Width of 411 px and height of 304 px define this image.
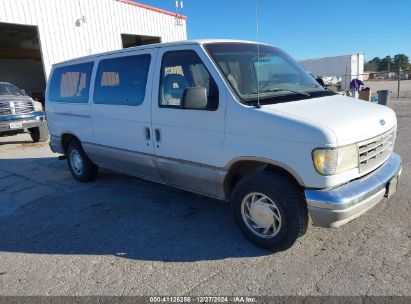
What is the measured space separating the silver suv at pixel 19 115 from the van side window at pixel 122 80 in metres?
6.61

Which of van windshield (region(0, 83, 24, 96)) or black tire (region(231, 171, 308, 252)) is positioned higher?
van windshield (region(0, 83, 24, 96))

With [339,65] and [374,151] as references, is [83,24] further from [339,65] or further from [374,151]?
[339,65]

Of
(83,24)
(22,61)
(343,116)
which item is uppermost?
(83,24)

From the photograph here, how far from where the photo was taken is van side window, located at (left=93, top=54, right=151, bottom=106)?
4.43 metres

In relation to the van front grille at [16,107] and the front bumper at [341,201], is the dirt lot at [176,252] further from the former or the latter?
the van front grille at [16,107]

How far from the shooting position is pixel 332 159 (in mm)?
2924

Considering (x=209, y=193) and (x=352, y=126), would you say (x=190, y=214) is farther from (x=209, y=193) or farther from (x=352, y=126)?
(x=352, y=126)

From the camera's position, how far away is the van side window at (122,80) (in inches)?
175

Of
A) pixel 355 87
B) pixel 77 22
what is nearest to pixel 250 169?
pixel 355 87

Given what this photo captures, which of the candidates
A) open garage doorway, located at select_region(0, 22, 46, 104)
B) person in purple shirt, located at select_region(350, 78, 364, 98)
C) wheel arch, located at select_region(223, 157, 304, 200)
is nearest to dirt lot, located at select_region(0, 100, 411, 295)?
wheel arch, located at select_region(223, 157, 304, 200)

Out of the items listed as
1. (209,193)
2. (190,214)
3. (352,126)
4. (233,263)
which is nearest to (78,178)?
(190,214)

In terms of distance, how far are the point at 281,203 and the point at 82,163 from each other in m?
4.00

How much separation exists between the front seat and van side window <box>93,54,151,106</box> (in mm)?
352

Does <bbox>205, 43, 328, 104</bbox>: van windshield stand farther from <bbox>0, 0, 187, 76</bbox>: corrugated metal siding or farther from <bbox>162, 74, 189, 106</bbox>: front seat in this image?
<bbox>0, 0, 187, 76</bbox>: corrugated metal siding
